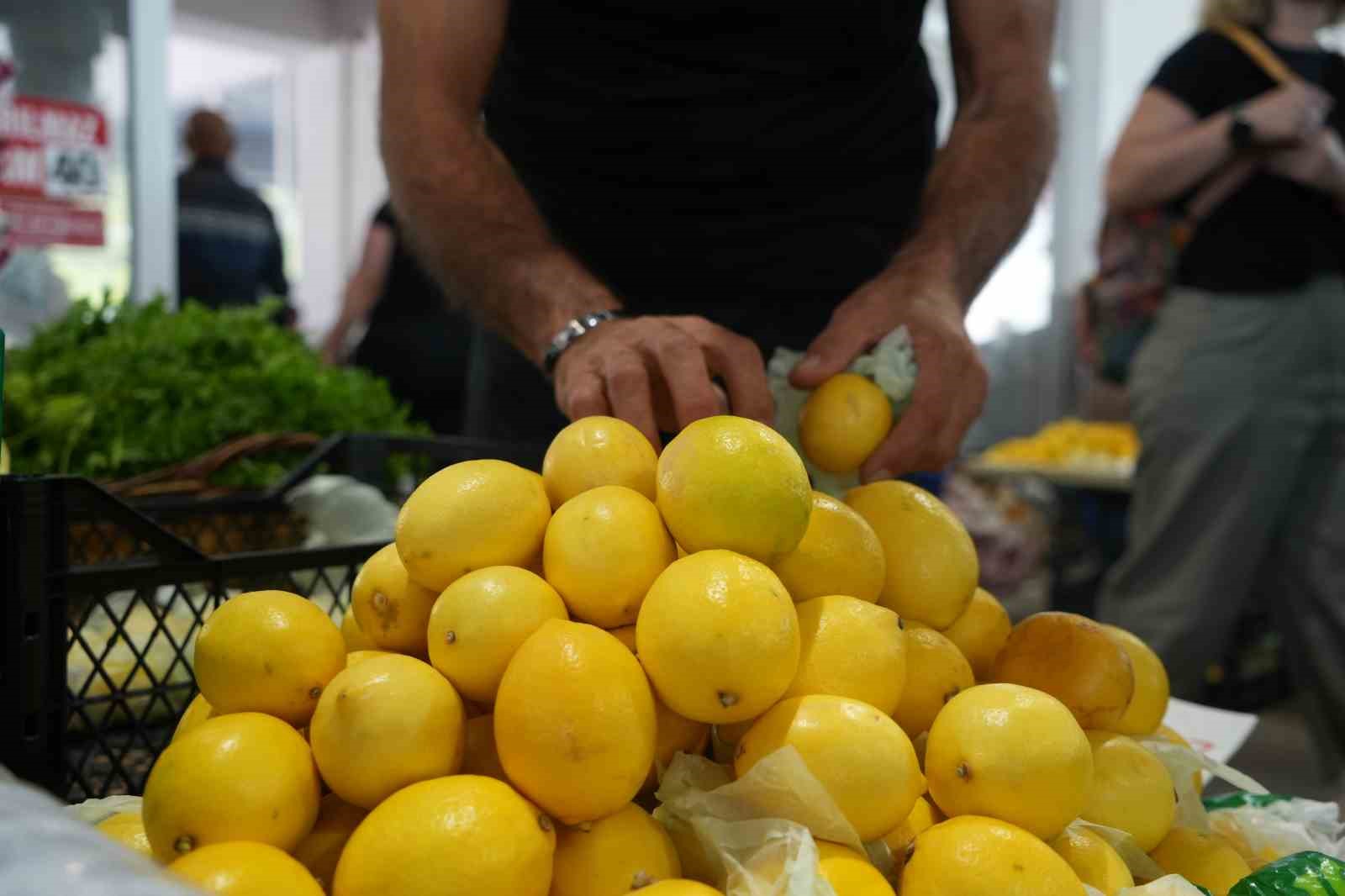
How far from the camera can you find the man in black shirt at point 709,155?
4.47 feet

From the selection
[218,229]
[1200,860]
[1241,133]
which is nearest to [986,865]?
[1200,860]

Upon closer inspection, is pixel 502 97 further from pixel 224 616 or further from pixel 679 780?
pixel 679 780

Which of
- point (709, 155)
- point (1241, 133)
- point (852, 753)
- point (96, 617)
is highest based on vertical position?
point (1241, 133)

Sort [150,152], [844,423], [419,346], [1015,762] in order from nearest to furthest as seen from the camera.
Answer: [1015,762]
[844,423]
[150,152]
[419,346]

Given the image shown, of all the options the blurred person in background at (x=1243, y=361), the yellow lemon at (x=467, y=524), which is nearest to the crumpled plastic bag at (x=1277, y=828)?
the yellow lemon at (x=467, y=524)

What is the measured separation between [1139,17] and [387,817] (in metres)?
8.86

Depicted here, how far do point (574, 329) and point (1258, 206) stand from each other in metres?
2.25

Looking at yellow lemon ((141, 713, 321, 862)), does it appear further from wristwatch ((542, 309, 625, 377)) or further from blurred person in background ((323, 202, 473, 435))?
blurred person in background ((323, 202, 473, 435))

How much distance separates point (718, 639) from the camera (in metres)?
0.68

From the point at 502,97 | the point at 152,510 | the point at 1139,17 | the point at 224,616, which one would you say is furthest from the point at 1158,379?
the point at 1139,17

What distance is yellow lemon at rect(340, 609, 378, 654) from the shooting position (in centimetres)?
85

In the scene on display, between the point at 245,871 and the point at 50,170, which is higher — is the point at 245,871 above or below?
below

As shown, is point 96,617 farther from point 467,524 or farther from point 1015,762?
point 1015,762

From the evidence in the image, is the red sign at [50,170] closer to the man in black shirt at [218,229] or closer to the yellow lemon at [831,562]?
the man in black shirt at [218,229]
